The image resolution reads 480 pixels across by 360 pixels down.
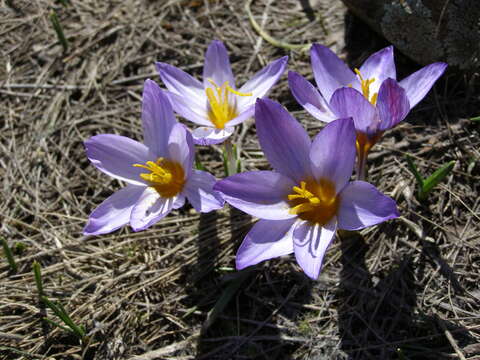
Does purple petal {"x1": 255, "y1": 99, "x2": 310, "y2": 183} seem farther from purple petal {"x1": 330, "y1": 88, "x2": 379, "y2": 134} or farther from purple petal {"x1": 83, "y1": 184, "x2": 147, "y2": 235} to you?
purple petal {"x1": 83, "y1": 184, "x2": 147, "y2": 235}

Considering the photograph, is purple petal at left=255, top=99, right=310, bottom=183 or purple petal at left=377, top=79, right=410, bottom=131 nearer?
purple petal at left=377, top=79, right=410, bottom=131

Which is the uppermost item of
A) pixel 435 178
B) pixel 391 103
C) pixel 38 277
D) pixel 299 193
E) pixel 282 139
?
pixel 391 103

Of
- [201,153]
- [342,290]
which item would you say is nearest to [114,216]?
[201,153]

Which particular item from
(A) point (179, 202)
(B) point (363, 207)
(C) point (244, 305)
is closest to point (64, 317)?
(A) point (179, 202)

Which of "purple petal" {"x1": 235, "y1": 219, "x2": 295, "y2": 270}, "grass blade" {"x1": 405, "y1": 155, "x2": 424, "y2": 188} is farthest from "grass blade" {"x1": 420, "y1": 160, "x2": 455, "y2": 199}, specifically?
"purple petal" {"x1": 235, "y1": 219, "x2": 295, "y2": 270}

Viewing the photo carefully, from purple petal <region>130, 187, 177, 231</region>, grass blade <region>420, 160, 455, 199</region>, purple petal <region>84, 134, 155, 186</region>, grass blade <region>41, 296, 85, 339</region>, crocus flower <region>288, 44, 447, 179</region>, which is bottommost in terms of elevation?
grass blade <region>41, 296, 85, 339</region>

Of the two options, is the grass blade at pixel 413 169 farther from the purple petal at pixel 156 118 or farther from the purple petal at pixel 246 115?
the purple petal at pixel 156 118

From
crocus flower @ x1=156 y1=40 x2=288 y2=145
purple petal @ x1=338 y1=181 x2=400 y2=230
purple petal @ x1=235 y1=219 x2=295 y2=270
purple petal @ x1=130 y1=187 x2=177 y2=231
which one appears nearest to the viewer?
purple petal @ x1=338 y1=181 x2=400 y2=230

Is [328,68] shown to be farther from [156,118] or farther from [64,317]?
[64,317]
